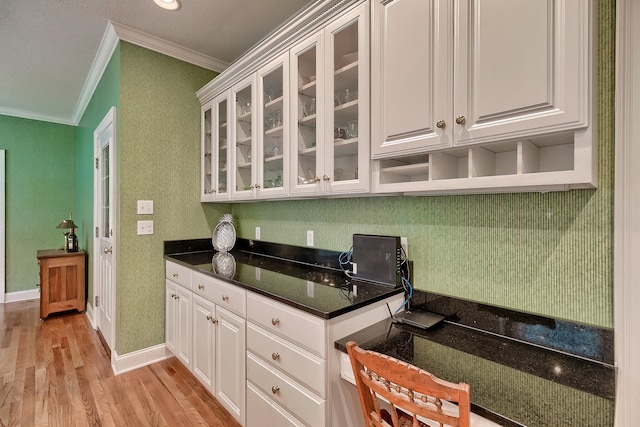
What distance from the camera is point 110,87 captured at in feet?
8.64

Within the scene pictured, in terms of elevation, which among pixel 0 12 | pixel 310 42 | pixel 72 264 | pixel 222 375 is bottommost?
pixel 222 375

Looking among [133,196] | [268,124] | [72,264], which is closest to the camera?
[268,124]

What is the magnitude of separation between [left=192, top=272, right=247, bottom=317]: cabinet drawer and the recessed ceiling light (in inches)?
69.4

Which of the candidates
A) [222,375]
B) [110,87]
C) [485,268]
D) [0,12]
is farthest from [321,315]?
[0,12]

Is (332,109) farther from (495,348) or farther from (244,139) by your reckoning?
(495,348)

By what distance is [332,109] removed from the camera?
5.36 ft

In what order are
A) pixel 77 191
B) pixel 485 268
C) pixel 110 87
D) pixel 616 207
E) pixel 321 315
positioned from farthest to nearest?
pixel 77 191
pixel 110 87
pixel 485 268
pixel 321 315
pixel 616 207

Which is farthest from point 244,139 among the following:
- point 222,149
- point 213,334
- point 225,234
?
point 213,334

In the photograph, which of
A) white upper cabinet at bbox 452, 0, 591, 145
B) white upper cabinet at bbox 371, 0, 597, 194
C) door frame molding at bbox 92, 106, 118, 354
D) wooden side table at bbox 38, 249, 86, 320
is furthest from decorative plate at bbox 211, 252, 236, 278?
wooden side table at bbox 38, 249, 86, 320

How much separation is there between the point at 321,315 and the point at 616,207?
1063mm

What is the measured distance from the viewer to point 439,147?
1220 mm

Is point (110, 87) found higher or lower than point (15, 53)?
lower

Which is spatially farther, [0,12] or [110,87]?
[110,87]

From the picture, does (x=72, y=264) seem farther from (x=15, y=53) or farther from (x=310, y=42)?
(x=310, y=42)
